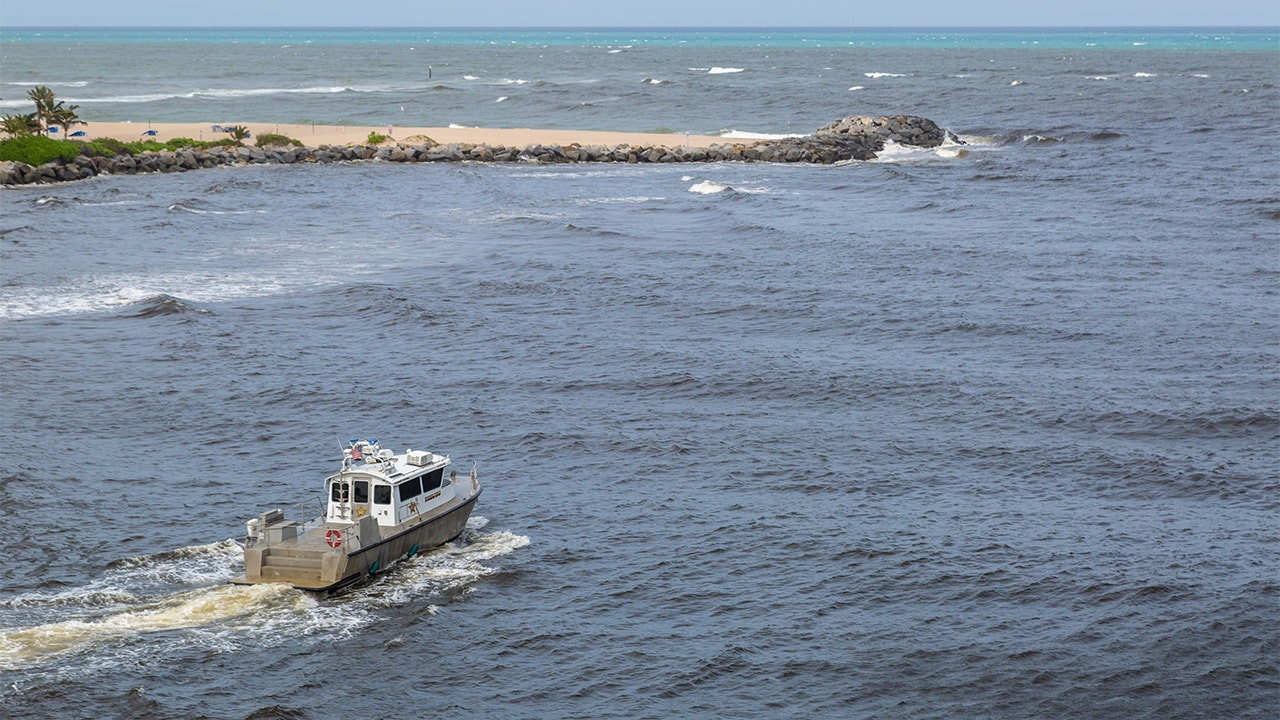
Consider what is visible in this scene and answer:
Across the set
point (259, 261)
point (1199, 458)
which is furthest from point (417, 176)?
point (1199, 458)

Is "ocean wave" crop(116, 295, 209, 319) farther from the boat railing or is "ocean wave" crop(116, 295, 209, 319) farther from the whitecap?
the whitecap

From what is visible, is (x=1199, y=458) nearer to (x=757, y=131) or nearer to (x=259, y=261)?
(x=259, y=261)

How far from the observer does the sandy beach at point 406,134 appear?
114m

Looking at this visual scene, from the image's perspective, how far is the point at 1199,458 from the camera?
3834 centimetres

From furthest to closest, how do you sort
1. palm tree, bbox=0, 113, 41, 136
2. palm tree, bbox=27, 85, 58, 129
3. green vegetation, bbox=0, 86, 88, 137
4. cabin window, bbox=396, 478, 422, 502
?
palm tree, bbox=27, 85, 58, 129 → green vegetation, bbox=0, 86, 88, 137 → palm tree, bbox=0, 113, 41, 136 → cabin window, bbox=396, 478, 422, 502

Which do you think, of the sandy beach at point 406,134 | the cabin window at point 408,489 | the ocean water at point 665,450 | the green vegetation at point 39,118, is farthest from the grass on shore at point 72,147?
the cabin window at point 408,489

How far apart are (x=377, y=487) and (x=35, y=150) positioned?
71.1m

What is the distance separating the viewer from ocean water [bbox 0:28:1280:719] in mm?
27172

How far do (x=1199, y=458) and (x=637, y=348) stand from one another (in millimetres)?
20285

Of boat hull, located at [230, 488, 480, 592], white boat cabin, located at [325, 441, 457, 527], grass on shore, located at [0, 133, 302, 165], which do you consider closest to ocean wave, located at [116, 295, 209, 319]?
white boat cabin, located at [325, 441, 457, 527]

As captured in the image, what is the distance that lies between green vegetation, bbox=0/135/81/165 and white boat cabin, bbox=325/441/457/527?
69.0m

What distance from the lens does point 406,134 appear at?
12050 cm

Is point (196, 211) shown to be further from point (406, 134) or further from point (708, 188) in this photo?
point (406, 134)

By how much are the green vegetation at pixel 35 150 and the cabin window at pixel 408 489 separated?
69.9 metres
